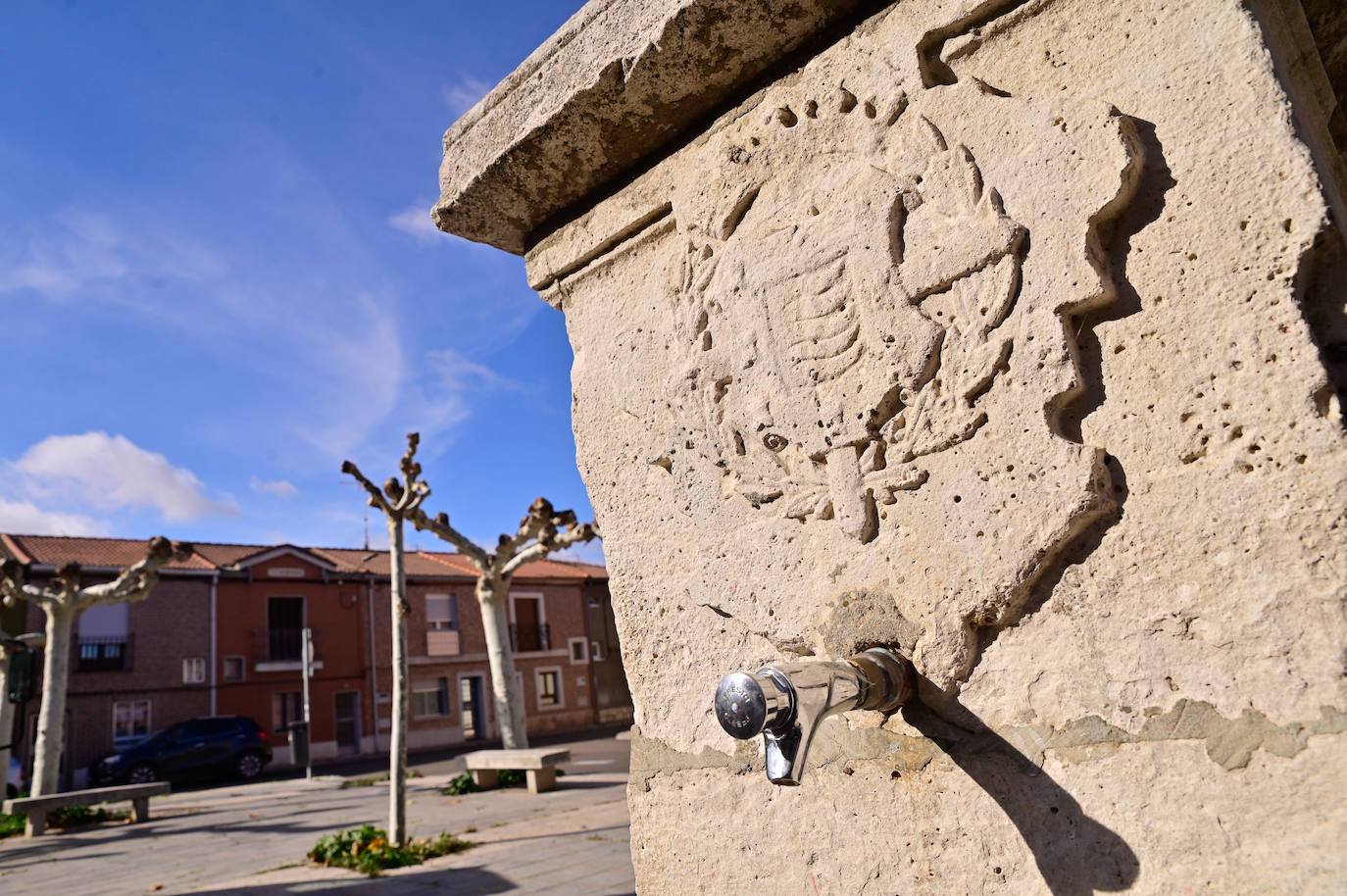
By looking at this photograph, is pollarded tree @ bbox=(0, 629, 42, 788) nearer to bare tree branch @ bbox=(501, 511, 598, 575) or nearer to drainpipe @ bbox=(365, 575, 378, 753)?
bare tree branch @ bbox=(501, 511, 598, 575)

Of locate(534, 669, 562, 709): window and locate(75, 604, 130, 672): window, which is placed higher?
locate(75, 604, 130, 672): window

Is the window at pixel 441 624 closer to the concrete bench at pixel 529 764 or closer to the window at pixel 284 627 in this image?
the window at pixel 284 627

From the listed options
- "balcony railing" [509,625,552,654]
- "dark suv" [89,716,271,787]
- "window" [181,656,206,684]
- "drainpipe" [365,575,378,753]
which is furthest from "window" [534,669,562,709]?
"dark suv" [89,716,271,787]

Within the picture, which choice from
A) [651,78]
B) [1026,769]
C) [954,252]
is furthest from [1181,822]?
[651,78]

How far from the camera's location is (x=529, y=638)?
25.6m

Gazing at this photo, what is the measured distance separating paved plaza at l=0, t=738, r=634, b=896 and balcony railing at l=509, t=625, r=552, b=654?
507 inches

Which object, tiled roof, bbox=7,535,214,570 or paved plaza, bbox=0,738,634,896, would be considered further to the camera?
tiled roof, bbox=7,535,214,570

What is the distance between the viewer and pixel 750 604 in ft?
4.70

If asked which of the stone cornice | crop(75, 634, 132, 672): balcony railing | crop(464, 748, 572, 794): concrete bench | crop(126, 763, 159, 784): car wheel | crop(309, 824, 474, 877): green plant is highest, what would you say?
crop(75, 634, 132, 672): balcony railing

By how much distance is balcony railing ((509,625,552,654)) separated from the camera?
25.3m

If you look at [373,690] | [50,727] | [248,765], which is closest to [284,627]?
[373,690]

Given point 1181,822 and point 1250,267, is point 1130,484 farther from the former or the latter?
point 1181,822

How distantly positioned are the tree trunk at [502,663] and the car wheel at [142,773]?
923 centimetres

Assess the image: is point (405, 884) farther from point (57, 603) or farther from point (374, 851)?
point (57, 603)
